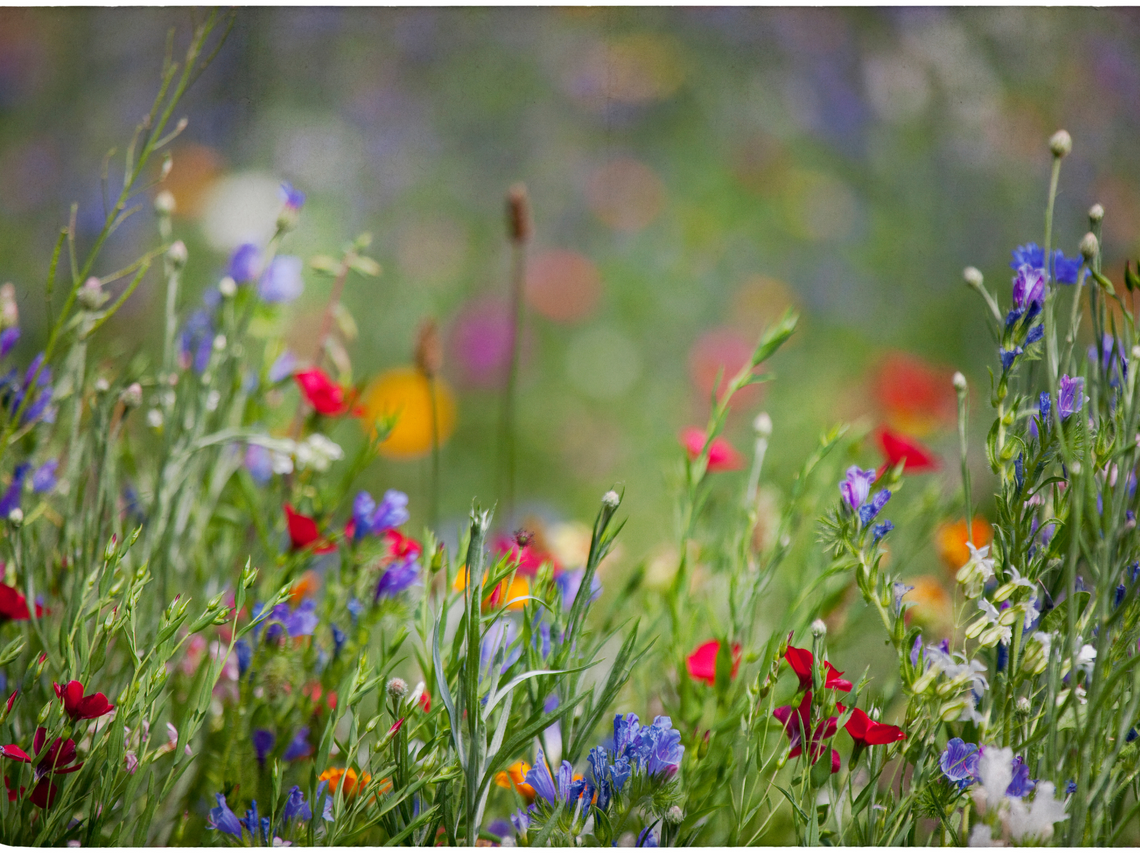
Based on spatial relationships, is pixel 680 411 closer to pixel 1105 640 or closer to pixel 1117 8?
pixel 1117 8

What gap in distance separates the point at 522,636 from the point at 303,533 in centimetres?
20

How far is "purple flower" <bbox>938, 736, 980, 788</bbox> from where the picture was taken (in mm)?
509

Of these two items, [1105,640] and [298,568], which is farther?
[298,568]

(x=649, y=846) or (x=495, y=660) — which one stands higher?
(x=495, y=660)

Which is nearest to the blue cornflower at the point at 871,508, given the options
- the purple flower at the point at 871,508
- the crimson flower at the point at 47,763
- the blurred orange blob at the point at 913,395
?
the purple flower at the point at 871,508

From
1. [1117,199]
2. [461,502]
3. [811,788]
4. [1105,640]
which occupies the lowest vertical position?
[461,502]

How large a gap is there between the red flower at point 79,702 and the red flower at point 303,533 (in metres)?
0.18

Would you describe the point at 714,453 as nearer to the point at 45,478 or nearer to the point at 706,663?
the point at 706,663

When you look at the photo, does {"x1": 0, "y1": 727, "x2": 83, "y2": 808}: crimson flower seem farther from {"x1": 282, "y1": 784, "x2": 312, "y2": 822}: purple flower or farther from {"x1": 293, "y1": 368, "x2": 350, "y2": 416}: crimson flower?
{"x1": 293, "y1": 368, "x2": 350, "y2": 416}: crimson flower

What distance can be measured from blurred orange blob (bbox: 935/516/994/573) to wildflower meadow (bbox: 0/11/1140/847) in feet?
0.03

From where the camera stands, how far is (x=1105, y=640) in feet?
1.63

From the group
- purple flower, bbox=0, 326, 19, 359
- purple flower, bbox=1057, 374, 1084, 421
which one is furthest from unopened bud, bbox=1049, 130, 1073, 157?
purple flower, bbox=0, 326, 19, 359

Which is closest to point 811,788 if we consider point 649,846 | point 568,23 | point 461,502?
point 649,846

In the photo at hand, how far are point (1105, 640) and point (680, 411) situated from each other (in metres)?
0.97
